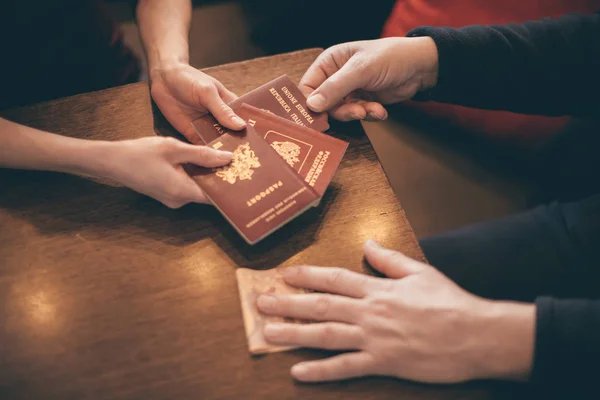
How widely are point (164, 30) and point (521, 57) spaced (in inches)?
38.2

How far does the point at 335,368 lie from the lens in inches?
28.0

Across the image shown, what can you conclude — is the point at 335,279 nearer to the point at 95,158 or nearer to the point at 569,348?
the point at 569,348

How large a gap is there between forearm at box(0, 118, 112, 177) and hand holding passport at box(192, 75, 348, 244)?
0.73ft

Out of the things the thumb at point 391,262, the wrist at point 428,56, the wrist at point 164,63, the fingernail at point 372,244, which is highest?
the wrist at point 428,56

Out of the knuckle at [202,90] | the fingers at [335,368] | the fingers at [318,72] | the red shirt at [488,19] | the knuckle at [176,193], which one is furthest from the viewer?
the red shirt at [488,19]

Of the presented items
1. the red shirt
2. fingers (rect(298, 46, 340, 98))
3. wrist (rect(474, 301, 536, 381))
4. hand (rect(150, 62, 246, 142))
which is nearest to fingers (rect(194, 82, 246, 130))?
hand (rect(150, 62, 246, 142))

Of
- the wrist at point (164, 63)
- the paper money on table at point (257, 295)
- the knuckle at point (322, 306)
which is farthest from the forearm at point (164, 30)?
the knuckle at point (322, 306)

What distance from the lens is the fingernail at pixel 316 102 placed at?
Result: 96cm

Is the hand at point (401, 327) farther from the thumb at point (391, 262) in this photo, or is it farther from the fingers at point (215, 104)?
the fingers at point (215, 104)

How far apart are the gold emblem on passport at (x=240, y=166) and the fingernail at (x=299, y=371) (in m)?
0.38

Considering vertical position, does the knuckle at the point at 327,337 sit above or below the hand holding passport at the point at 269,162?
below

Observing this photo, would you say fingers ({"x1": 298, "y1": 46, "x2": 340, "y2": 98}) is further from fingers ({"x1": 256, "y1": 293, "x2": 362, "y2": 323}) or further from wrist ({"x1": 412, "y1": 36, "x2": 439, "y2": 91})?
fingers ({"x1": 256, "y1": 293, "x2": 362, "y2": 323})

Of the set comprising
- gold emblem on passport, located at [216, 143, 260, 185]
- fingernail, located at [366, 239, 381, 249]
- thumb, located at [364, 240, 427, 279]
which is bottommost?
thumb, located at [364, 240, 427, 279]

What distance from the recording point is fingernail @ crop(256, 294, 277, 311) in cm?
76
